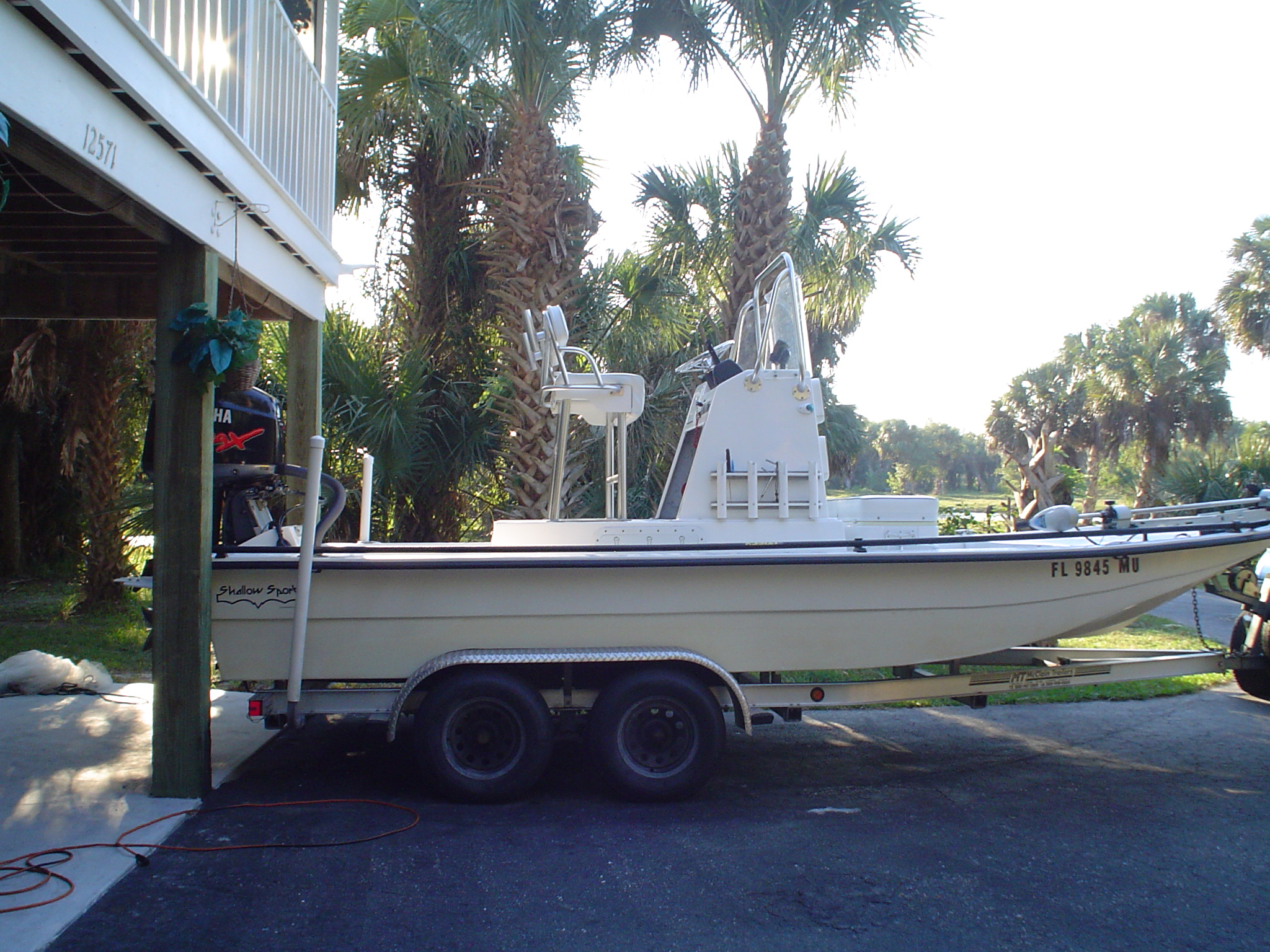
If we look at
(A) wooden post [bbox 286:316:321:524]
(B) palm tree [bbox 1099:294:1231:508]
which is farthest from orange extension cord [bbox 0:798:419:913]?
(B) palm tree [bbox 1099:294:1231:508]

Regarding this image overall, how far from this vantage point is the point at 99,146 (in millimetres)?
3475

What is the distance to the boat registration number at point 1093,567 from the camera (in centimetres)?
481

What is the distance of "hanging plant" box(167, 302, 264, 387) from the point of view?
4.26 m

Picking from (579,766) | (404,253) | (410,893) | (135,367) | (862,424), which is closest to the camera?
(410,893)

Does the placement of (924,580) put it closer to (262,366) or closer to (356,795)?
(356,795)

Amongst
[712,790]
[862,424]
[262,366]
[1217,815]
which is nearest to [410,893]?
[712,790]

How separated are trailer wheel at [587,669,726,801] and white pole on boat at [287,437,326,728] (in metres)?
1.48

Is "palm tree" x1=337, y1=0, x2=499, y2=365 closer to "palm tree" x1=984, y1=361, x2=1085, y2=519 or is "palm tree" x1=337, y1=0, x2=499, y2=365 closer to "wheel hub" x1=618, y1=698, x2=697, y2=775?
"wheel hub" x1=618, y1=698, x2=697, y2=775

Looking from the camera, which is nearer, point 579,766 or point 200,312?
point 200,312

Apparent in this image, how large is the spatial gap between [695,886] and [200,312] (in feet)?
11.4

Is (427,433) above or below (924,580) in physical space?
above

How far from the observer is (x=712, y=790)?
4930mm

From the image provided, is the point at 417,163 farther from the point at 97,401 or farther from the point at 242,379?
the point at 242,379

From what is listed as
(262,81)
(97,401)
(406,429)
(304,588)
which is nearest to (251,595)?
(304,588)
